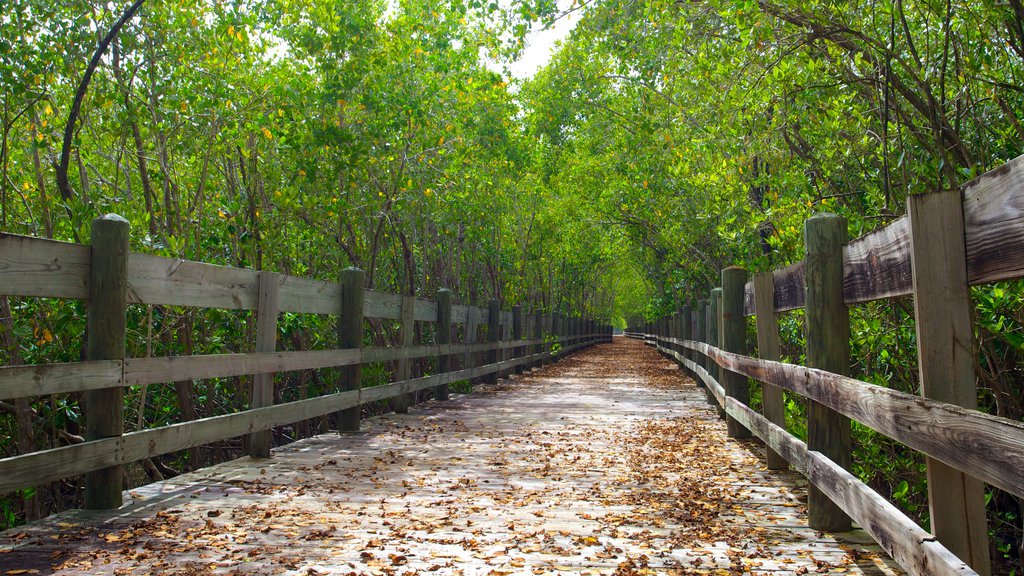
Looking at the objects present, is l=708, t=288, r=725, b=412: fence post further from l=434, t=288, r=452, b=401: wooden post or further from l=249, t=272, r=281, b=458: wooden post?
l=249, t=272, r=281, b=458: wooden post

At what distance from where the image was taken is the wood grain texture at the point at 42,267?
3.78 metres

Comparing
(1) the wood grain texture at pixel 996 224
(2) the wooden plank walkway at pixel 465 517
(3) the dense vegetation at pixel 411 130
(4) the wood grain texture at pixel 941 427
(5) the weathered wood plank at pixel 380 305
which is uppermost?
(3) the dense vegetation at pixel 411 130

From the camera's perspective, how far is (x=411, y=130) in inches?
494

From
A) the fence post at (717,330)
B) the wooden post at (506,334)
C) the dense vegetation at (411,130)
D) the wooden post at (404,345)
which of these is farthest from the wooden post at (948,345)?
the wooden post at (506,334)

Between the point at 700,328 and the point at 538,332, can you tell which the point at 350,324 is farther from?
the point at 538,332

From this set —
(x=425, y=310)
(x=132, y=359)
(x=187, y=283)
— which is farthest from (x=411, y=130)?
(x=132, y=359)

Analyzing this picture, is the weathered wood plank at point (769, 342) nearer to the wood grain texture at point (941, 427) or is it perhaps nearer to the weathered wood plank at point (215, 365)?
the wood grain texture at point (941, 427)

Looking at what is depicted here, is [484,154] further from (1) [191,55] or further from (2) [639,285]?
(2) [639,285]

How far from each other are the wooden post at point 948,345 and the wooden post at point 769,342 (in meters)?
3.17

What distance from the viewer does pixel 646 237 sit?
987 inches

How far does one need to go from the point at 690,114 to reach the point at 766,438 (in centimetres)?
731

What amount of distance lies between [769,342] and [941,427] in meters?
3.58

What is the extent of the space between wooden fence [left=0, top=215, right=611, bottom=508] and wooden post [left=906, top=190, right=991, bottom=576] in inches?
143

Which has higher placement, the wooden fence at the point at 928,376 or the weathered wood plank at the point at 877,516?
the wooden fence at the point at 928,376
